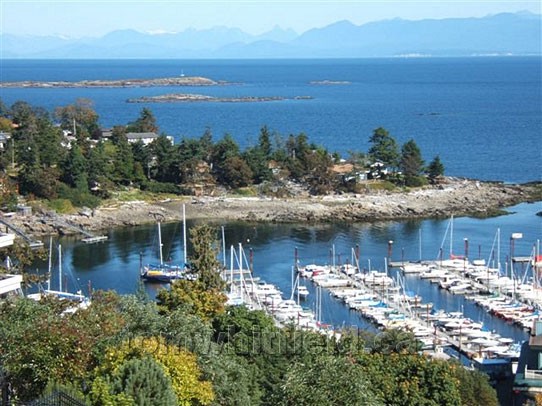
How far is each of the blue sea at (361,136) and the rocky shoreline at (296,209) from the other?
2.84ft

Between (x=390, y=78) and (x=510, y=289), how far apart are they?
404 feet

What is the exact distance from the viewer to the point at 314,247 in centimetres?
3180

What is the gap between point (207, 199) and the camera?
123 ft

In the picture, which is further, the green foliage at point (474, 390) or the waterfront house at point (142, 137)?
the waterfront house at point (142, 137)

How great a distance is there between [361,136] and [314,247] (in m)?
33.3

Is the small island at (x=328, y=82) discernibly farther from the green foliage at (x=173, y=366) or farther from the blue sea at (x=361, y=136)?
the green foliage at (x=173, y=366)

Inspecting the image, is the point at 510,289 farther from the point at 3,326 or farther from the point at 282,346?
the point at 3,326

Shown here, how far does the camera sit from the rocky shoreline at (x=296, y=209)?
3434 centimetres

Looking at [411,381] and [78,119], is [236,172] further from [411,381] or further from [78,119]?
[411,381]

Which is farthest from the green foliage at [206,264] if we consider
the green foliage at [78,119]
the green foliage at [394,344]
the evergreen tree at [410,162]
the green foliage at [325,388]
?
the green foliage at [78,119]

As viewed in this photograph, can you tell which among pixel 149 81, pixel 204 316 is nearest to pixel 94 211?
pixel 204 316

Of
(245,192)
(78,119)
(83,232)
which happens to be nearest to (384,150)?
(245,192)

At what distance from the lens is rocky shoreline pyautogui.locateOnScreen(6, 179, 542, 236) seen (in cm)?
3434

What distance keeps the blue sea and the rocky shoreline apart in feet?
2.84
